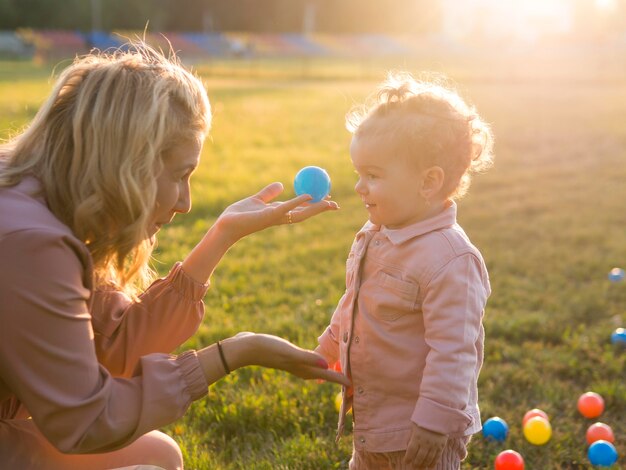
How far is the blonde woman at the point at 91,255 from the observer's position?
6.55 ft

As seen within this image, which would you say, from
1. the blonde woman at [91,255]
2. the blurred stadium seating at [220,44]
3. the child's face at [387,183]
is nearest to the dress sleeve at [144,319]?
the blonde woman at [91,255]

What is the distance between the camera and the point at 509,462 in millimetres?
3102

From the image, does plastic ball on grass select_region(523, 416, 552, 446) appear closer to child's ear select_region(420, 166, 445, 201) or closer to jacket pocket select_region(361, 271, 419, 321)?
jacket pocket select_region(361, 271, 419, 321)

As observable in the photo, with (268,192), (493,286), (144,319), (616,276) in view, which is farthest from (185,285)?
(616,276)

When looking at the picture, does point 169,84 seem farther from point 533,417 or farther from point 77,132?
point 533,417

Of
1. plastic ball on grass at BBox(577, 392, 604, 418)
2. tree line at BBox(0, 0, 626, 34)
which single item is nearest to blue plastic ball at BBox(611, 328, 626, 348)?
plastic ball on grass at BBox(577, 392, 604, 418)

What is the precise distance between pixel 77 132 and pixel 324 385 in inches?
79.8

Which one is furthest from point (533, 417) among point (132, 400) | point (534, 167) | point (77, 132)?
point (534, 167)

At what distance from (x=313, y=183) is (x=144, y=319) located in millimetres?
782

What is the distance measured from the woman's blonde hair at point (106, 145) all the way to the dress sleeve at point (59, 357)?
176mm

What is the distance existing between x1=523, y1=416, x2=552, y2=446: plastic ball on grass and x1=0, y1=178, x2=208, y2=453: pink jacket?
5.72ft

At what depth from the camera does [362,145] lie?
2.48m

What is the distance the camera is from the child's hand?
92.4 inches

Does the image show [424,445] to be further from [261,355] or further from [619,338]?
[619,338]
